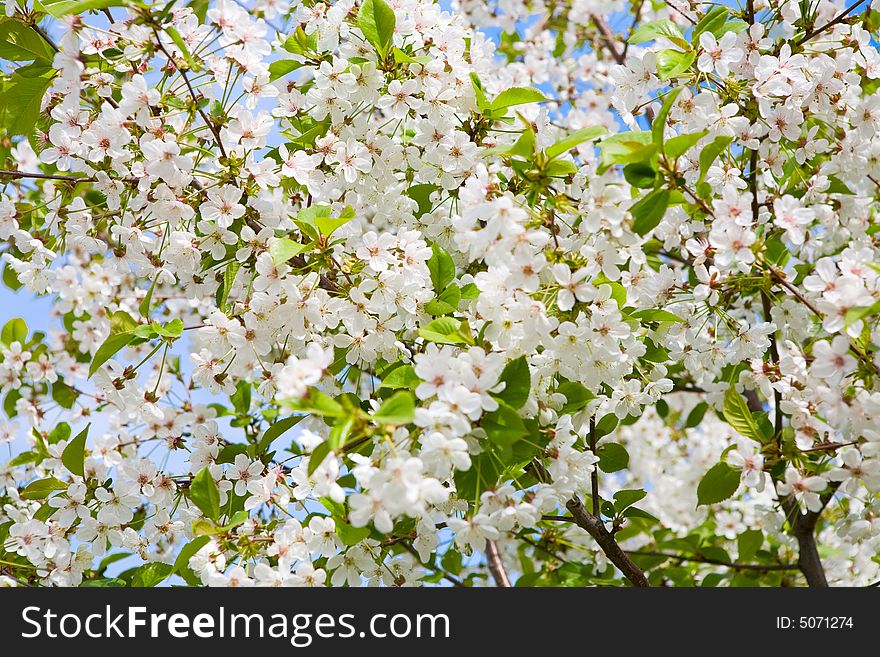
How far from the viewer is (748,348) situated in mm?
2928

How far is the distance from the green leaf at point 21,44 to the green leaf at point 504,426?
214 centimetres

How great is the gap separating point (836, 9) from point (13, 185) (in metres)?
3.82

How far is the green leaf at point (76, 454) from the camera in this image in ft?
9.46

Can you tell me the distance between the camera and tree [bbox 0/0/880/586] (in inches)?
88.5

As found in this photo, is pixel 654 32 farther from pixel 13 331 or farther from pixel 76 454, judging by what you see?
pixel 13 331

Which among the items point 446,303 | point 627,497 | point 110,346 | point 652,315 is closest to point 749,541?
point 627,497

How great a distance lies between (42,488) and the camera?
2.99 meters

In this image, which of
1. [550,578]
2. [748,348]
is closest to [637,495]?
[748,348]

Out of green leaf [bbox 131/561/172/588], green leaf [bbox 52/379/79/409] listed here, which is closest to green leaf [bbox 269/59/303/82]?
green leaf [bbox 131/561/172/588]

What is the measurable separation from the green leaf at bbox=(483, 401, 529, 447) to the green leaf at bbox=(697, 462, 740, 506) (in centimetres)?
102

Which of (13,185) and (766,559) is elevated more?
(13,185)

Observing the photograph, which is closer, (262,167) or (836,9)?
(262,167)

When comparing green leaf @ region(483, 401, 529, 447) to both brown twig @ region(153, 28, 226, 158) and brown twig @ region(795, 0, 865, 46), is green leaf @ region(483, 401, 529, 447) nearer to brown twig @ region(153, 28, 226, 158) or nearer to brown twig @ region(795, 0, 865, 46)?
brown twig @ region(153, 28, 226, 158)
